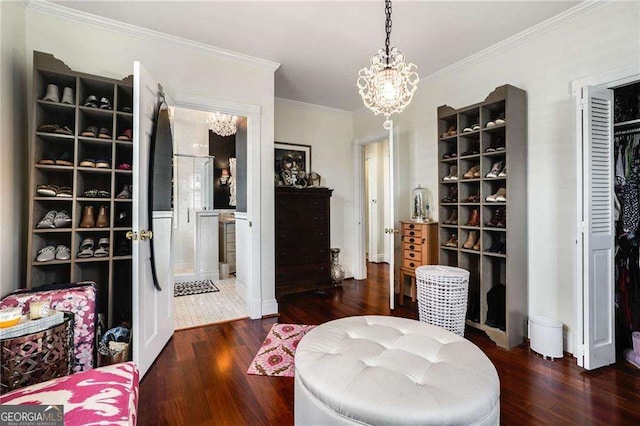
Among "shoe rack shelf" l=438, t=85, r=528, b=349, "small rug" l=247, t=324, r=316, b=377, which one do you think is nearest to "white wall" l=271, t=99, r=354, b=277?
"shoe rack shelf" l=438, t=85, r=528, b=349

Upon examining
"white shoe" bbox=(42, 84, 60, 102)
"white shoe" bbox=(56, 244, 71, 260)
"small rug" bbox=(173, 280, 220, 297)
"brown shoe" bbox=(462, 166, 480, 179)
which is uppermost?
"white shoe" bbox=(42, 84, 60, 102)

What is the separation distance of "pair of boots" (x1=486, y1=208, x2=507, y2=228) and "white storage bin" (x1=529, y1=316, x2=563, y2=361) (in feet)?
2.74

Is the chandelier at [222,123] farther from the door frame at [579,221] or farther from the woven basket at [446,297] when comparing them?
the door frame at [579,221]

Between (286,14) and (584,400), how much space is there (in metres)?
3.40

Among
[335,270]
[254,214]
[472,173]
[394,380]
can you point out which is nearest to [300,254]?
[335,270]

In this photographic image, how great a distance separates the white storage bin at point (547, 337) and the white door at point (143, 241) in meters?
3.01

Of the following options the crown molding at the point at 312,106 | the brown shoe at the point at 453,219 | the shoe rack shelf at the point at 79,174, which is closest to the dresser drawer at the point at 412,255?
the brown shoe at the point at 453,219

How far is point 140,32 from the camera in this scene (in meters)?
2.63

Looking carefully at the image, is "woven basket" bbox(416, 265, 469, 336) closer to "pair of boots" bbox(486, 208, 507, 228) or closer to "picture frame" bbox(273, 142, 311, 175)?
"pair of boots" bbox(486, 208, 507, 228)

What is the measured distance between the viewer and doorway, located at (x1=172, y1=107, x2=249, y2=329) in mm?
4883

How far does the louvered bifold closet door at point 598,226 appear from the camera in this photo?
214cm

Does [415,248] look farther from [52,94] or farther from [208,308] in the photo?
[52,94]

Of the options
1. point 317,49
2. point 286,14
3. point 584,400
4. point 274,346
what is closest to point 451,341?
point 584,400

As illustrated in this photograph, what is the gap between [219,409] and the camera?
1774 mm
